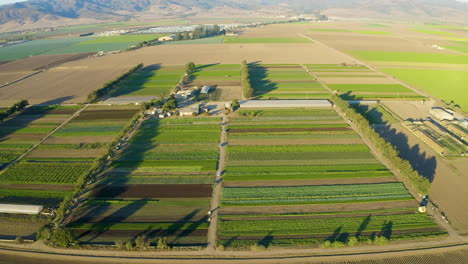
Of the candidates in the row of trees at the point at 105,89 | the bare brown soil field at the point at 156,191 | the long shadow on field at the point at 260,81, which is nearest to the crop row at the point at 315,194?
the bare brown soil field at the point at 156,191

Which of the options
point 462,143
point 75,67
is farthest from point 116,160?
point 75,67

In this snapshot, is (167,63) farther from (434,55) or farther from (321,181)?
(434,55)

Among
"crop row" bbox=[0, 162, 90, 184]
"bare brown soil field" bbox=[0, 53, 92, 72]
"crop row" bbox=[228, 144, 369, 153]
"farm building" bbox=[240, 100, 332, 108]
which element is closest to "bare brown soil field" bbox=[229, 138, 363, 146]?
"crop row" bbox=[228, 144, 369, 153]

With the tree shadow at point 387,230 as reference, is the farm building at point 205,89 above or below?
above

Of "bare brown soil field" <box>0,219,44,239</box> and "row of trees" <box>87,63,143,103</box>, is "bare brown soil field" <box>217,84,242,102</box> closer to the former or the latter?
"row of trees" <box>87,63,143,103</box>

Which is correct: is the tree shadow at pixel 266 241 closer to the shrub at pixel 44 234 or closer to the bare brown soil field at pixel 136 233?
the bare brown soil field at pixel 136 233

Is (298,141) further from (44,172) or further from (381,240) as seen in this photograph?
(44,172)

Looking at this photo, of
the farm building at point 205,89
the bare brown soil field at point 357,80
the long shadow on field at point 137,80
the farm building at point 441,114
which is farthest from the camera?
the bare brown soil field at point 357,80
